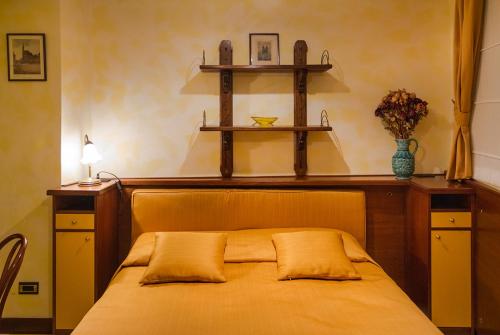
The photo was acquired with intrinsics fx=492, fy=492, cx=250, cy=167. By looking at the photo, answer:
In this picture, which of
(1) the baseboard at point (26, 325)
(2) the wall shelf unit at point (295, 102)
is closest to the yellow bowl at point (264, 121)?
(2) the wall shelf unit at point (295, 102)

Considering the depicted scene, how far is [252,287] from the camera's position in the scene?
266 centimetres

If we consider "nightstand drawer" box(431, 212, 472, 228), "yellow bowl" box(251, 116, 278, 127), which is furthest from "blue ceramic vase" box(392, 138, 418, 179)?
"yellow bowl" box(251, 116, 278, 127)

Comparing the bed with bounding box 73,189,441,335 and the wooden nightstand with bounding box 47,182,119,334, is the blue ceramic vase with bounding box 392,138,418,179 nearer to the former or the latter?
the bed with bounding box 73,189,441,335

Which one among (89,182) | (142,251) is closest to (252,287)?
(142,251)

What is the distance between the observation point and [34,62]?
320 cm

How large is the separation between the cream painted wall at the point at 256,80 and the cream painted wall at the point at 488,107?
0.48m

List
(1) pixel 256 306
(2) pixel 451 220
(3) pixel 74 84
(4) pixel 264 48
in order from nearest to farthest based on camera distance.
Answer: (1) pixel 256 306
(2) pixel 451 220
(3) pixel 74 84
(4) pixel 264 48

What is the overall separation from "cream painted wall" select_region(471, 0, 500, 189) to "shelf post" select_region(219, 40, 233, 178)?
1690 millimetres

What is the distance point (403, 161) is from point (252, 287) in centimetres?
152

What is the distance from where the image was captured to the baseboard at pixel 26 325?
3266 millimetres

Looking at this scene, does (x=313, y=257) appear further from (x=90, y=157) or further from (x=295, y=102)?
(x=90, y=157)

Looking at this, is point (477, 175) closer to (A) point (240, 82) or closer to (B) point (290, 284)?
(B) point (290, 284)

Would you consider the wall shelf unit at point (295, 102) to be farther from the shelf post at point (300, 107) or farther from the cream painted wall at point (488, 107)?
the cream painted wall at point (488, 107)

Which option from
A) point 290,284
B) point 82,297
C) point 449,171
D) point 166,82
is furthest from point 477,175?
point 82,297
